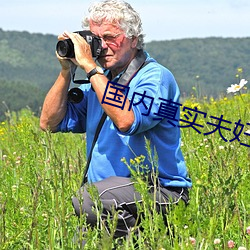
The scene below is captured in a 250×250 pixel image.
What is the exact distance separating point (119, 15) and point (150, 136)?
2.16ft

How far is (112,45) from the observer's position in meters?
3.56

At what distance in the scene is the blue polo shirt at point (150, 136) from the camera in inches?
134

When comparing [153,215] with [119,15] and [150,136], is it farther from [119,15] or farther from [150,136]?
[119,15]

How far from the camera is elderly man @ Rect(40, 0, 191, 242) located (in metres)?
3.34

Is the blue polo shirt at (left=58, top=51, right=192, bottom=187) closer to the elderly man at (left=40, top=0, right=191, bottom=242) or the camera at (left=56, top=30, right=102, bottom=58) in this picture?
the elderly man at (left=40, top=0, right=191, bottom=242)

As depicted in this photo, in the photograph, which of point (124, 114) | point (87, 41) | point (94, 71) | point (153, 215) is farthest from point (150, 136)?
point (153, 215)

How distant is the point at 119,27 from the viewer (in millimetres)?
3568

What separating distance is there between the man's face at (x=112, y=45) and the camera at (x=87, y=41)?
0.05m

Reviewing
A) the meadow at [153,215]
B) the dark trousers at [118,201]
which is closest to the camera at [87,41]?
the meadow at [153,215]

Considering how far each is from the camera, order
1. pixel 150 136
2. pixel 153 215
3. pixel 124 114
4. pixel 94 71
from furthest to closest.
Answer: pixel 150 136 → pixel 94 71 → pixel 124 114 → pixel 153 215

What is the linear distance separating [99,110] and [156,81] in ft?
1.40

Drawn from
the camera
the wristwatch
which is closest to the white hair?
the camera

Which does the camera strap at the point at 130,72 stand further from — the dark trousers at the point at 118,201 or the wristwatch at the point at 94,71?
the dark trousers at the point at 118,201

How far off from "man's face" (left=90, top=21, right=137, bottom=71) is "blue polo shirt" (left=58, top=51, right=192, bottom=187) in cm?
13
